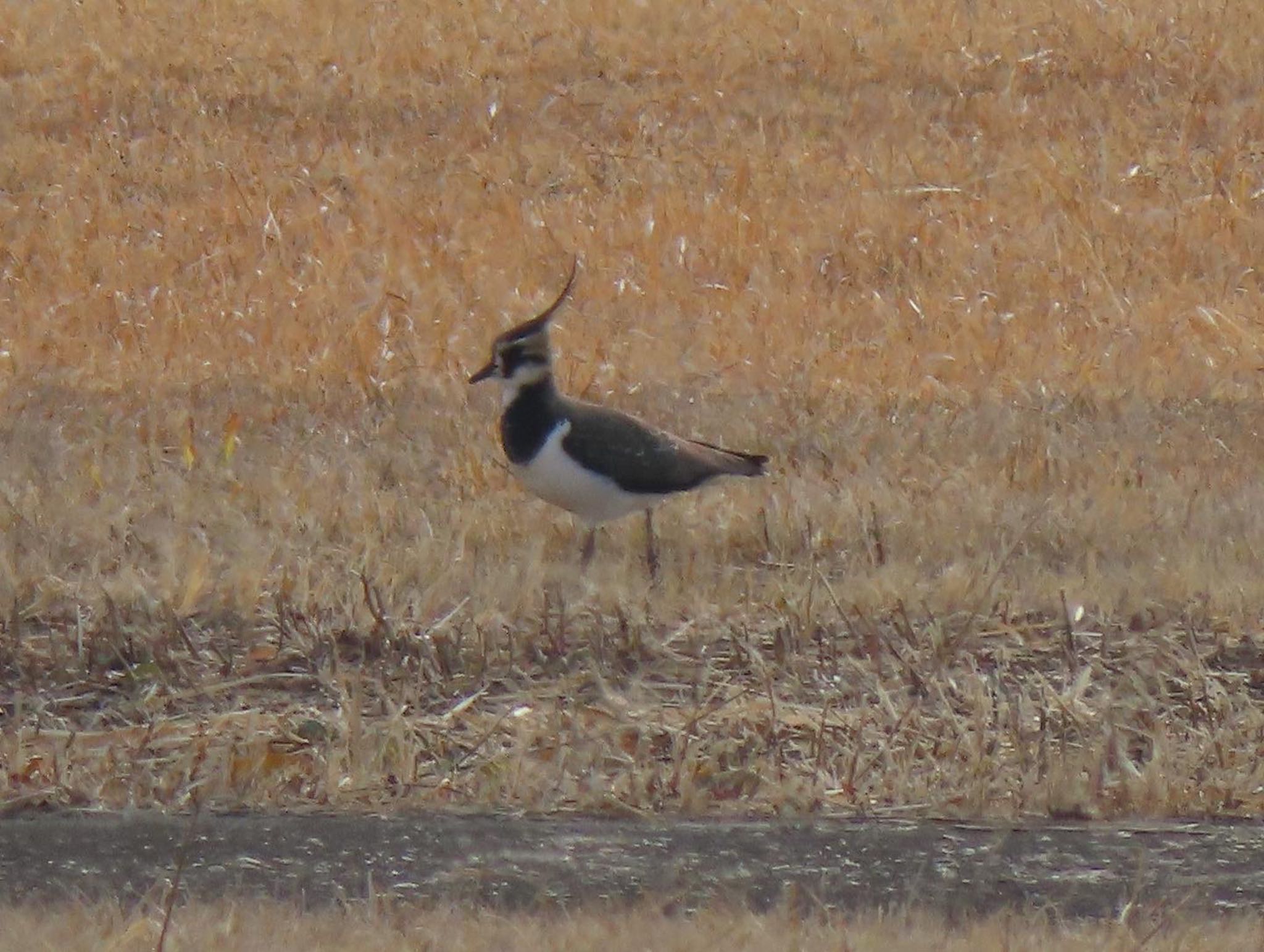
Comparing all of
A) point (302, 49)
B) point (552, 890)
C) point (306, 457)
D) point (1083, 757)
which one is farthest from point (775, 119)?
point (552, 890)

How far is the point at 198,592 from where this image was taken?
883cm

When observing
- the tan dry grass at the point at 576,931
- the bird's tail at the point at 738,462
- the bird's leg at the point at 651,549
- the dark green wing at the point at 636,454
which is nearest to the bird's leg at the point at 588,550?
the bird's leg at the point at 651,549

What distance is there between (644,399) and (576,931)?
741 cm

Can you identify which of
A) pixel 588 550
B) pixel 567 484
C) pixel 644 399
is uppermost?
pixel 567 484

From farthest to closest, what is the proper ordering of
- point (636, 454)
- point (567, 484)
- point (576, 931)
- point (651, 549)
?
point (651, 549) < point (636, 454) < point (567, 484) < point (576, 931)

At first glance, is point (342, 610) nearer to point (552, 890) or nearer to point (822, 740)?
point (822, 740)

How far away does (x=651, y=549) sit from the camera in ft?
31.1

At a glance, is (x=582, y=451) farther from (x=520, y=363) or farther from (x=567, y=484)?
(x=520, y=363)

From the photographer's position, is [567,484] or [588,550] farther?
[588,550]

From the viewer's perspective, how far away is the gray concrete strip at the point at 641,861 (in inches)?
237

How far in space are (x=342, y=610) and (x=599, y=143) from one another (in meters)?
10.9

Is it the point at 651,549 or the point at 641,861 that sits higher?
the point at 651,549

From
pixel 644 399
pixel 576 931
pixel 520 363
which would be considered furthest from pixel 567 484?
pixel 576 931

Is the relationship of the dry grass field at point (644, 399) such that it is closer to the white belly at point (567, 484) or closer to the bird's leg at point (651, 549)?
the bird's leg at point (651, 549)
